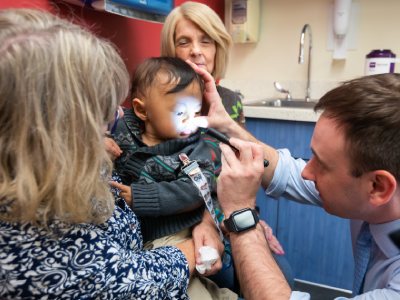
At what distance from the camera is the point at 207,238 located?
2.95 ft

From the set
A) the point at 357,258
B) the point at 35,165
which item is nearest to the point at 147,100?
the point at 35,165

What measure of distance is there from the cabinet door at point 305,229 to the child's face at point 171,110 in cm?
103

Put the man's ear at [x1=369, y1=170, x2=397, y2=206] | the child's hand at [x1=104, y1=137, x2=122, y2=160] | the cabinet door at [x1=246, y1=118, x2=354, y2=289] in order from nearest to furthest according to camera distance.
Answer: the man's ear at [x1=369, y1=170, x2=397, y2=206]
the child's hand at [x1=104, y1=137, x2=122, y2=160]
the cabinet door at [x1=246, y1=118, x2=354, y2=289]

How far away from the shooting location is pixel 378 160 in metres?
0.73

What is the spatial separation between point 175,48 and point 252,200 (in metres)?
0.71

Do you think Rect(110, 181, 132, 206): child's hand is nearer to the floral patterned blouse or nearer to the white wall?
the floral patterned blouse

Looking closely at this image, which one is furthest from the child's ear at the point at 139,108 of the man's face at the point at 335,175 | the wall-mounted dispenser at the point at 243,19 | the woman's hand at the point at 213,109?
the wall-mounted dispenser at the point at 243,19

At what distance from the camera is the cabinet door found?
1.92 meters

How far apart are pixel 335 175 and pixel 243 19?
1766mm

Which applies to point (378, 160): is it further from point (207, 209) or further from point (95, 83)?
point (95, 83)

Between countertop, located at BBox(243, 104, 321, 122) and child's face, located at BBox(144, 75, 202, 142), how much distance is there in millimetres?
952

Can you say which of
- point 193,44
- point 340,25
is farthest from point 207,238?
point 340,25

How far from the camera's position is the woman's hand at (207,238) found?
853 millimetres

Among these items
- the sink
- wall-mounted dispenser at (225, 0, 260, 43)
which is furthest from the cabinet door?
wall-mounted dispenser at (225, 0, 260, 43)
